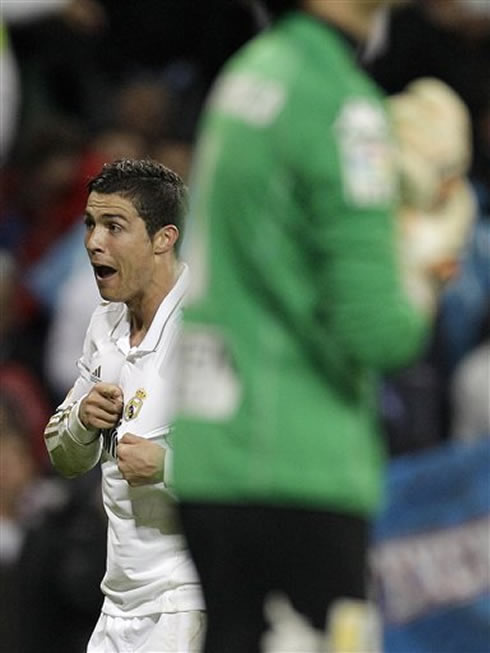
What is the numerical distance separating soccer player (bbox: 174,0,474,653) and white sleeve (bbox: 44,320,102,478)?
93 centimetres

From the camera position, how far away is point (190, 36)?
10.8 metres

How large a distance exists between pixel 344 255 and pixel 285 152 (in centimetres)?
21

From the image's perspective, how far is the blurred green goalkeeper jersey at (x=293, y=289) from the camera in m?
3.60

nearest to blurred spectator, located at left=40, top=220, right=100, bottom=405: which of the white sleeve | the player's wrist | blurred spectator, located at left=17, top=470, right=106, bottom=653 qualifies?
blurred spectator, located at left=17, top=470, right=106, bottom=653

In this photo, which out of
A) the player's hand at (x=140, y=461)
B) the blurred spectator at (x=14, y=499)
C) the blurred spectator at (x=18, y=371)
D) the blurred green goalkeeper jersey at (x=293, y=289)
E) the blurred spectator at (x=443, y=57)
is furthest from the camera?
the blurred spectator at (x=443, y=57)

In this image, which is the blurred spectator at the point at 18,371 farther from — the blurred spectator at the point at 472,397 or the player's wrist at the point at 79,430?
the player's wrist at the point at 79,430

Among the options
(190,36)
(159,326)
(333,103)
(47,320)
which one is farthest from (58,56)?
(333,103)

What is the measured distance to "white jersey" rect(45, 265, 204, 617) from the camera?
460 centimetres

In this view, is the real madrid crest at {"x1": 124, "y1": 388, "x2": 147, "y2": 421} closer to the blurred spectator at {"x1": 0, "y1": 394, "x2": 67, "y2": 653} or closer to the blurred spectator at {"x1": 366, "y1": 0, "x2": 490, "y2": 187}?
the blurred spectator at {"x1": 0, "y1": 394, "x2": 67, "y2": 653}

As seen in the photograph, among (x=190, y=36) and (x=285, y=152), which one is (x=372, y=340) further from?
(x=190, y=36)

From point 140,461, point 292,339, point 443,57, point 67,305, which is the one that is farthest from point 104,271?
point 443,57

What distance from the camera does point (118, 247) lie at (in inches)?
180

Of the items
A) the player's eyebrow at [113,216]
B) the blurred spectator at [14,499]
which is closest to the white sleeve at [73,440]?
the player's eyebrow at [113,216]

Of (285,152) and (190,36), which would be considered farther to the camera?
(190,36)
